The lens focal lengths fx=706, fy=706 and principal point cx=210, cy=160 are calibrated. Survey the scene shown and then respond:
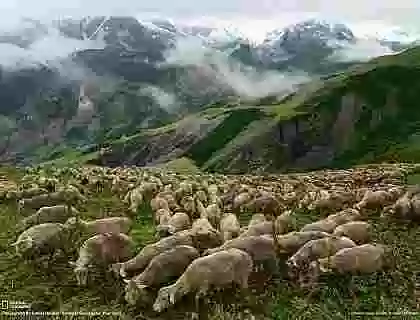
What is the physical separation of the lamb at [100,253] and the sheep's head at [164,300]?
3158 millimetres

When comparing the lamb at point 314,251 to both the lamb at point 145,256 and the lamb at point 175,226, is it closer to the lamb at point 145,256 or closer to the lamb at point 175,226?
the lamb at point 145,256

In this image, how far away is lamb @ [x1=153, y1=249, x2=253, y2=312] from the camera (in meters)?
14.6

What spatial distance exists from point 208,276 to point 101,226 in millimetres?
8913

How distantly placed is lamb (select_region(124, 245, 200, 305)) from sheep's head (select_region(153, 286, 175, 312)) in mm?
603

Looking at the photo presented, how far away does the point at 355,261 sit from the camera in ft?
53.7

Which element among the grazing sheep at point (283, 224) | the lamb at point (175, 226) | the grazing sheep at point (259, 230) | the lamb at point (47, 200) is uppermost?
the grazing sheep at point (259, 230)

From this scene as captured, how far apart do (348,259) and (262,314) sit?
2901 millimetres

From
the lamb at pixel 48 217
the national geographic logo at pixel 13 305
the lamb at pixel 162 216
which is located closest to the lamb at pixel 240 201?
the lamb at pixel 162 216

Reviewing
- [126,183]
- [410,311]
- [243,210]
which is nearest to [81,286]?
[410,311]

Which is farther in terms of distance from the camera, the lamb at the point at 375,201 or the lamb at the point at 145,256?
the lamb at the point at 375,201

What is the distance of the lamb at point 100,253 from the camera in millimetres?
17391

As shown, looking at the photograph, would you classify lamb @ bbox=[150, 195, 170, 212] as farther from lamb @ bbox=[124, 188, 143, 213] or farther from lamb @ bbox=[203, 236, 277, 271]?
lamb @ bbox=[203, 236, 277, 271]

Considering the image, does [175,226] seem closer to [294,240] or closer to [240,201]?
[294,240]

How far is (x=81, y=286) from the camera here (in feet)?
56.1
